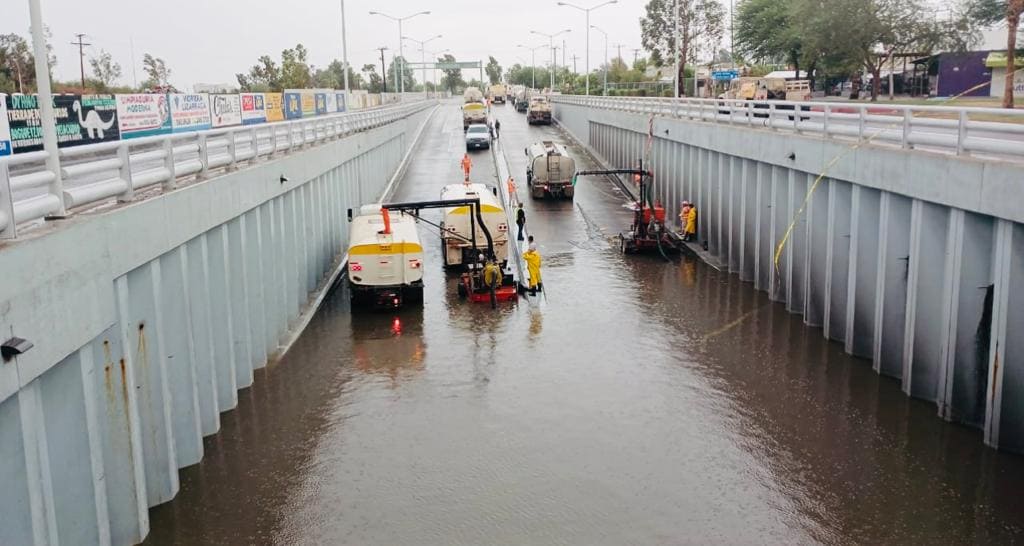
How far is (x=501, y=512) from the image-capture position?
522 inches

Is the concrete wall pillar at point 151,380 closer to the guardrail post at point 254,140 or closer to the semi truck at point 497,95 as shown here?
the guardrail post at point 254,140

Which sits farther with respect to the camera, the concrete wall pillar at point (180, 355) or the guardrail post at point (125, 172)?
the concrete wall pillar at point (180, 355)

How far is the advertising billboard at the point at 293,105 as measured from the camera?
2169 inches

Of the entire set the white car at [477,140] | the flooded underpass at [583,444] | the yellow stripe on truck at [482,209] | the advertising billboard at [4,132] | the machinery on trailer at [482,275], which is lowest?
the flooded underpass at [583,444]

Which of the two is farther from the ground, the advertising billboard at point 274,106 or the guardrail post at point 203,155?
the advertising billboard at point 274,106

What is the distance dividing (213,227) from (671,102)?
2779 centimetres

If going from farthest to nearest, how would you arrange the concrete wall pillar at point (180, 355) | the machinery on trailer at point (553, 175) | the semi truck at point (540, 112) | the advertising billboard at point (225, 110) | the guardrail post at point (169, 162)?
the semi truck at point (540, 112), the machinery on trailer at point (553, 175), the advertising billboard at point (225, 110), the guardrail post at point (169, 162), the concrete wall pillar at point (180, 355)

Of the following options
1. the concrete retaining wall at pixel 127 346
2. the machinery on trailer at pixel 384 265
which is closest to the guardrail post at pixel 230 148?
the concrete retaining wall at pixel 127 346

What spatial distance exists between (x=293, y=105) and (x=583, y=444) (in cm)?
4540

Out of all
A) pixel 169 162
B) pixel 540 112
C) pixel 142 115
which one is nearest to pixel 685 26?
pixel 540 112

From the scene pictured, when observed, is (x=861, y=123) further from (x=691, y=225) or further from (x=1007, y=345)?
(x=691, y=225)

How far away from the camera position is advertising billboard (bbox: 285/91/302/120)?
55097 millimetres

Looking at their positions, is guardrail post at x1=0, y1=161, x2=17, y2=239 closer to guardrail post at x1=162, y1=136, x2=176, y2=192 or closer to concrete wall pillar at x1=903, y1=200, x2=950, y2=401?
guardrail post at x1=162, y1=136, x2=176, y2=192

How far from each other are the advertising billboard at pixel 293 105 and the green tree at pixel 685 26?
52.4m
